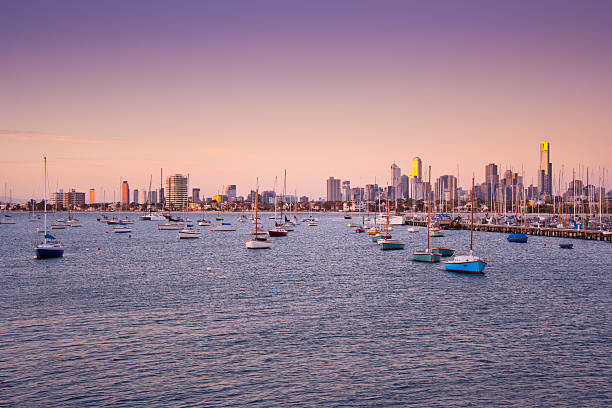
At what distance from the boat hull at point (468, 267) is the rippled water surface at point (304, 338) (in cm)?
175

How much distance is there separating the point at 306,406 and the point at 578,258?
264 ft

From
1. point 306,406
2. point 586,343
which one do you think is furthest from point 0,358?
point 586,343

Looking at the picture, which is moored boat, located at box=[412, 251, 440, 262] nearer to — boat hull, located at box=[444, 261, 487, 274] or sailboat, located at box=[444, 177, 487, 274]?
sailboat, located at box=[444, 177, 487, 274]

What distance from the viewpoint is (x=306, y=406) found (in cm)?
2633

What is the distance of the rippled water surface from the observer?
2797cm

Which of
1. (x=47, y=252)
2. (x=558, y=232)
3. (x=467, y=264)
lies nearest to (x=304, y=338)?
(x=467, y=264)

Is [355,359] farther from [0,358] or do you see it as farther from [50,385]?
[0,358]

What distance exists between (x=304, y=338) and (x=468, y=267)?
3886 centimetres

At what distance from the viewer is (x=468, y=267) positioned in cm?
6988

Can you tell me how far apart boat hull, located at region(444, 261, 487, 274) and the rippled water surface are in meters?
1.75

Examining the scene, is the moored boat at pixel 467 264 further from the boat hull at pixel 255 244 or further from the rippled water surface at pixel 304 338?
the boat hull at pixel 255 244

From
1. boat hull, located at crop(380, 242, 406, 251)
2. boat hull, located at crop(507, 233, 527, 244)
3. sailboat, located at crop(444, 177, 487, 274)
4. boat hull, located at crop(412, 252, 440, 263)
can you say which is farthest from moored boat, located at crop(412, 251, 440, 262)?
boat hull, located at crop(507, 233, 527, 244)

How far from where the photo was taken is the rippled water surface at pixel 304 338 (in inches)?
1101

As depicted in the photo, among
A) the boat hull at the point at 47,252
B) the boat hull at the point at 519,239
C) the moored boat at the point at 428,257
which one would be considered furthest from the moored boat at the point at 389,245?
the boat hull at the point at 47,252
